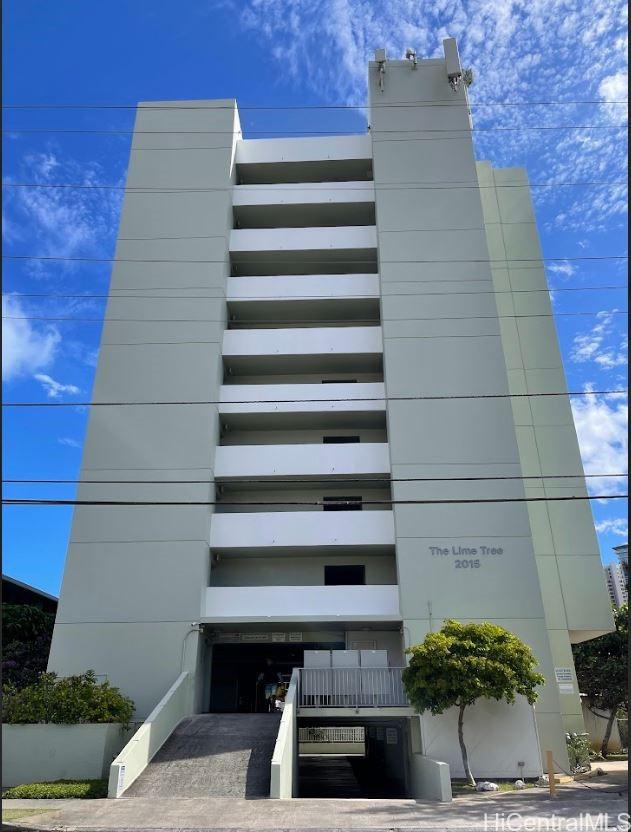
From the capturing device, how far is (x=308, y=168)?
32.5 meters

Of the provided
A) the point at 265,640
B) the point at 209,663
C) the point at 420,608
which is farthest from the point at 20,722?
the point at 420,608

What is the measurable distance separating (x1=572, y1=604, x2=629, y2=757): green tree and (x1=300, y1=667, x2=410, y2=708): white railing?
501 inches

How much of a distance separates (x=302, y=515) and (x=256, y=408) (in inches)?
199

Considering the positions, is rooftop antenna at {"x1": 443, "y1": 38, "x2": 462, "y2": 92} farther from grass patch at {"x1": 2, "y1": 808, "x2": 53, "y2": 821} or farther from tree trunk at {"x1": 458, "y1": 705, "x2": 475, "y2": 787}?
grass patch at {"x1": 2, "y1": 808, "x2": 53, "y2": 821}

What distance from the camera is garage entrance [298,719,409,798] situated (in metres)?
20.6

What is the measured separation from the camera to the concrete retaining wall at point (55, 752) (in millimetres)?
16797

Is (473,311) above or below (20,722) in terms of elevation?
above

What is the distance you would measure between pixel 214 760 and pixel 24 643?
14.5 meters

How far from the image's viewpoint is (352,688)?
19.9 m

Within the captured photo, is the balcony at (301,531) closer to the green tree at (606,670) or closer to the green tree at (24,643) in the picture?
the green tree at (24,643)

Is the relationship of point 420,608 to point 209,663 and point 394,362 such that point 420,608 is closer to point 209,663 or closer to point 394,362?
point 209,663

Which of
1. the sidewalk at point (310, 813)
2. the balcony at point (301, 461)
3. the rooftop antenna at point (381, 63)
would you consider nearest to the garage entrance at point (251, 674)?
the balcony at point (301, 461)

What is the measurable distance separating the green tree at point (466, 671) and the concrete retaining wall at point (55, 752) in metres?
8.75

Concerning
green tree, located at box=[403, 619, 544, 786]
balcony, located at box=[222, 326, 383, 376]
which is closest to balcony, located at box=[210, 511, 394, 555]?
green tree, located at box=[403, 619, 544, 786]
